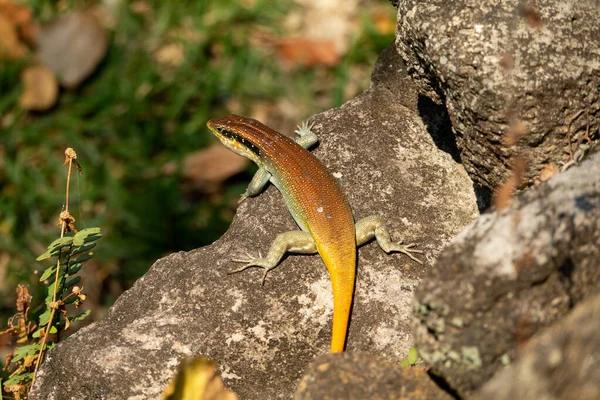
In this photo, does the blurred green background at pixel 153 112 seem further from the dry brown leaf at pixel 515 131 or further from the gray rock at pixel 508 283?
the gray rock at pixel 508 283

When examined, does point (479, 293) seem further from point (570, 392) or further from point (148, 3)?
point (148, 3)

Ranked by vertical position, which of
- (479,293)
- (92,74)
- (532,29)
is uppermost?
(532,29)

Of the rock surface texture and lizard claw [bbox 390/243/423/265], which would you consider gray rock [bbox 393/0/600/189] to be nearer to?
lizard claw [bbox 390/243/423/265]

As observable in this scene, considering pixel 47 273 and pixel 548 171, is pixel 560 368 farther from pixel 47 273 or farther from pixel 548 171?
pixel 47 273

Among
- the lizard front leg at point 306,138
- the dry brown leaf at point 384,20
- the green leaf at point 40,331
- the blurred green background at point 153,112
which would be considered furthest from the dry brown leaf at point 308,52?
the green leaf at point 40,331

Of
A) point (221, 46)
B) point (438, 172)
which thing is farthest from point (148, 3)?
point (438, 172)

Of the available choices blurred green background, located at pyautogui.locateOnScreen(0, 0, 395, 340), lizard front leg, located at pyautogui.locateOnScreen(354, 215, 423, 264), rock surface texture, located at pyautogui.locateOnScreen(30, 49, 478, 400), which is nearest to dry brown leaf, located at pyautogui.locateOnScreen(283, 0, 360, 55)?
blurred green background, located at pyautogui.locateOnScreen(0, 0, 395, 340)
